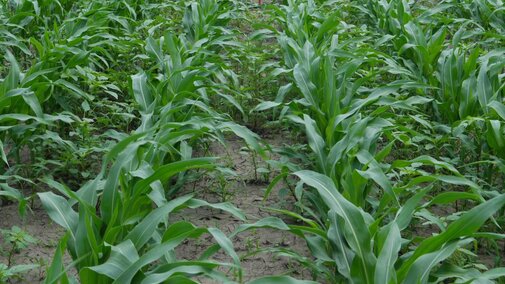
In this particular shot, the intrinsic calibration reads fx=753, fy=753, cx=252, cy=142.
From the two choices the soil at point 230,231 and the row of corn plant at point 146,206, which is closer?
the row of corn plant at point 146,206

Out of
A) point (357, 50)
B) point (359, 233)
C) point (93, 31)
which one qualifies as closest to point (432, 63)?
point (357, 50)

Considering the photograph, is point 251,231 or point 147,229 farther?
point 251,231

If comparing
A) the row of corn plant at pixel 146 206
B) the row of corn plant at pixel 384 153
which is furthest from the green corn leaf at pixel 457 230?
the row of corn plant at pixel 146 206

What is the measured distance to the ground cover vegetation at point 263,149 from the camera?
7.46ft

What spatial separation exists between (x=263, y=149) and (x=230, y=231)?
59 cm

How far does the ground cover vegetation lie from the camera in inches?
89.5

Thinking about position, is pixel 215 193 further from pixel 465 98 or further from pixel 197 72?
pixel 465 98

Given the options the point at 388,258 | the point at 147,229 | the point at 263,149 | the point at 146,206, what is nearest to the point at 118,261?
the point at 147,229

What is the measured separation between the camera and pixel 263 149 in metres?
3.69

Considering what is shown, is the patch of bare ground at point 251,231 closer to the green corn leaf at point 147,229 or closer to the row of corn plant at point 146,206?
the row of corn plant at point 146,206

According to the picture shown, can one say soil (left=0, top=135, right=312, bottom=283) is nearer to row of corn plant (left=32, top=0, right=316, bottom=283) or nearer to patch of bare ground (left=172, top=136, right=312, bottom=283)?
patch of bare ground (left=172, top=136, right=312, bottom=283)

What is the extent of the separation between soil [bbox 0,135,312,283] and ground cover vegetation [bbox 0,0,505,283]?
0.02 meters

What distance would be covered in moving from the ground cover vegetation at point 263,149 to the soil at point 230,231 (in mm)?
22

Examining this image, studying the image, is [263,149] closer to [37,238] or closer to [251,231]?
[251,231]
